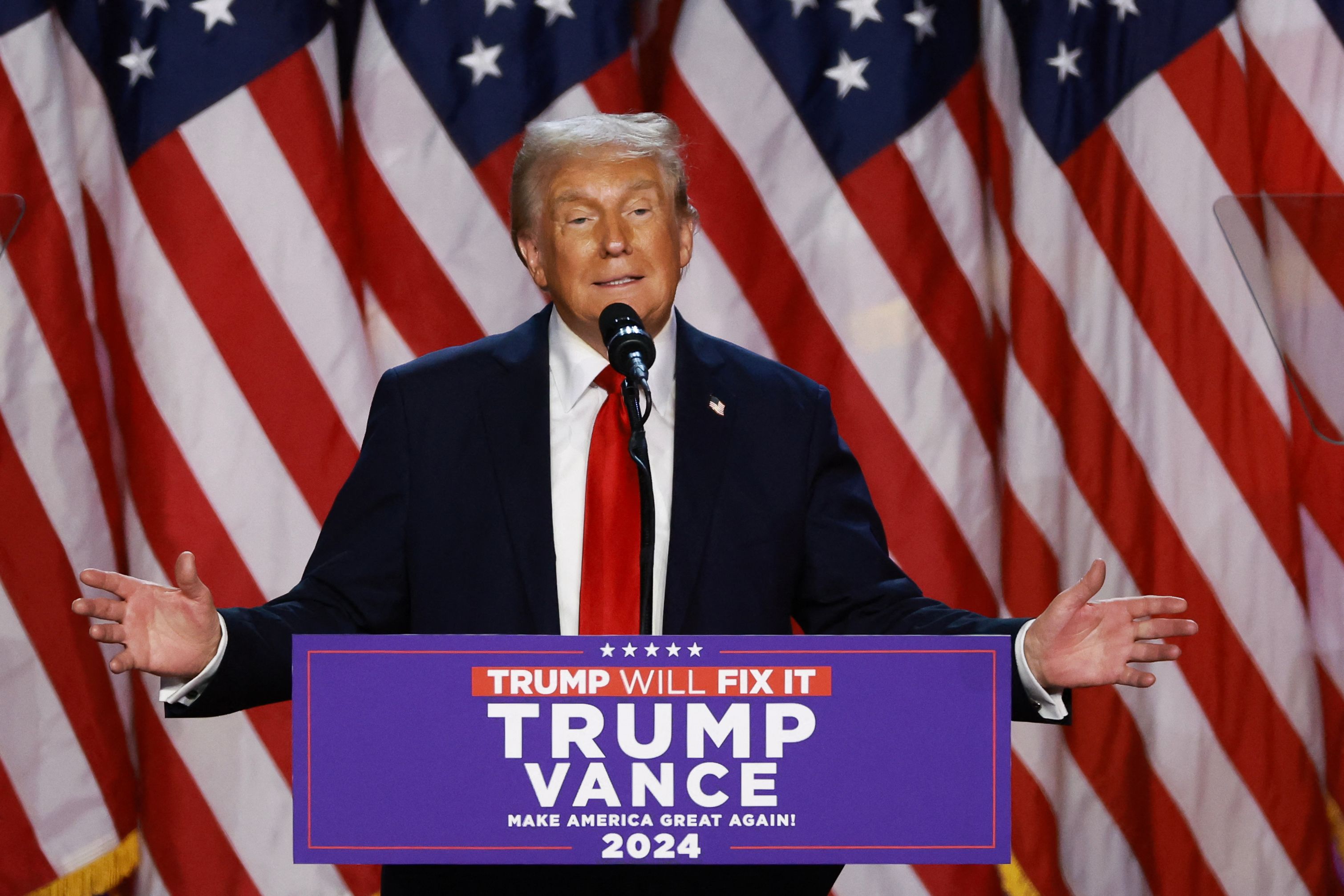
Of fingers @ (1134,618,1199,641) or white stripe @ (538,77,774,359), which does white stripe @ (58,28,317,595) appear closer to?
white stripe @ (538,77,774,359)

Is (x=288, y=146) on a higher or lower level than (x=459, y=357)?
higher

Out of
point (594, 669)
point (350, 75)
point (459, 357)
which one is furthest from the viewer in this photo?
point (350, 75)

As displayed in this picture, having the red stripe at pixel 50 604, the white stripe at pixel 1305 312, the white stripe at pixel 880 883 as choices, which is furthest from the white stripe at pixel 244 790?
the white stripe at pixel 1305 312

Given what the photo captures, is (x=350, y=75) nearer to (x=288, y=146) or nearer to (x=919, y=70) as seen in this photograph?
(x=288, y=146)

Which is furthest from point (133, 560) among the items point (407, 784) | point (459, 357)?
point (407, 784)

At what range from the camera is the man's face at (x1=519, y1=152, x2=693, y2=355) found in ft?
5.45

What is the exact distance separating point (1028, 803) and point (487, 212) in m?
1.85

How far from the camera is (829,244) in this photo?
117 inches

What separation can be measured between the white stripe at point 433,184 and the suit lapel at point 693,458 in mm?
1250

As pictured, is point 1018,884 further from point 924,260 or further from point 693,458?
point 693,458

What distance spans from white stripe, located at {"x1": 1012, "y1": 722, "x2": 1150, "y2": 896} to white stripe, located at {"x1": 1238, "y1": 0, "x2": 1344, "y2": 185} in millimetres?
1483

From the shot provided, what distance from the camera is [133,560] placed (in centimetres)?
282

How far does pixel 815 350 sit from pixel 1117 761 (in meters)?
1.19

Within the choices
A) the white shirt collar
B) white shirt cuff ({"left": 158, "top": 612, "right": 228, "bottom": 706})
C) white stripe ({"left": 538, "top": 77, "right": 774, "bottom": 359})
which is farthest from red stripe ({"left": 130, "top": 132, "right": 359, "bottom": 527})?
white shirt cuff ({"left": 158, "top": 612, "right": 228, "bottom": 706})
